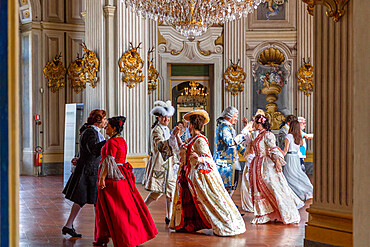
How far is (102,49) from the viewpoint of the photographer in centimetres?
1218

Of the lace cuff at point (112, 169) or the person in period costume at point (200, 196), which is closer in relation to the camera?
the lace cuff at point (112, 169)

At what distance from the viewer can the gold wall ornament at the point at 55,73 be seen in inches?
623

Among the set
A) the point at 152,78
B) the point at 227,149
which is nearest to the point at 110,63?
the point at 152,78

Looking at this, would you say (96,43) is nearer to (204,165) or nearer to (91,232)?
(91,232)

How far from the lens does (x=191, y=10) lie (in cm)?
1116

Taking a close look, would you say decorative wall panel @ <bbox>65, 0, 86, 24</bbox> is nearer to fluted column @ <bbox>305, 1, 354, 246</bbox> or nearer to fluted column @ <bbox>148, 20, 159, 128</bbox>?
fluted column @ <bbox>148, 20, 159, 128</bbox>

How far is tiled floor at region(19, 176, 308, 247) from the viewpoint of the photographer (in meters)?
6.54

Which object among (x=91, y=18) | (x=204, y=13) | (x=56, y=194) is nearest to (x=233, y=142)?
(x=204, y=13)

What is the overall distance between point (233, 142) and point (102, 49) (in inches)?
196

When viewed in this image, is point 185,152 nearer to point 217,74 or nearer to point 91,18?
point 91,18

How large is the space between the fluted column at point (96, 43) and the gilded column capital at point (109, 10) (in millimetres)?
88

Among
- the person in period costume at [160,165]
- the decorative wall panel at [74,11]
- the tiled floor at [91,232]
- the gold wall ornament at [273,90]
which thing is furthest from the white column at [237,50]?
the person in period costume at [160,165]

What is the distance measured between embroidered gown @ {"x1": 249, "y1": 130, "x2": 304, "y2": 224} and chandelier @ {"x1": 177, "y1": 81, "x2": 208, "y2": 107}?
8495 millimetres

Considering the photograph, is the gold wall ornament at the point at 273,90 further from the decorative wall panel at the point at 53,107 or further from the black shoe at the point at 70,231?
the black shoe at the point at 70,231
